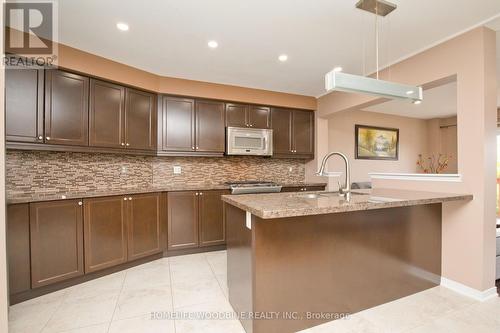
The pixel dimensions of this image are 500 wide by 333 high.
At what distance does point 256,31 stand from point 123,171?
244 cm

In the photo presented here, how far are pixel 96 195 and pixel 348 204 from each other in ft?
8.02

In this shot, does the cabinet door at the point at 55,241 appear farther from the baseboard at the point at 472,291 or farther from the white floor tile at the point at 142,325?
the baseboard at the point at 472,291

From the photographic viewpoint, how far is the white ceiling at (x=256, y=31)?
73.9 inches

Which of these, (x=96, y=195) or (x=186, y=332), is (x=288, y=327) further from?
(x=96, y=195)

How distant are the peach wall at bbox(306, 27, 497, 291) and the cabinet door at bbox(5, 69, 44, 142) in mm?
3993

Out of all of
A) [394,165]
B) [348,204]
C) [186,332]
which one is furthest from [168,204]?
[394,165]

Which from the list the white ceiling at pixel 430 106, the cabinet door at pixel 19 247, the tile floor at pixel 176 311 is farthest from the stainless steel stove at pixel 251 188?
the white ceiling at pixel 430 106

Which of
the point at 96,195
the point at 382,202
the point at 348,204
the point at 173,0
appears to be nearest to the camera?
the point at 348,204

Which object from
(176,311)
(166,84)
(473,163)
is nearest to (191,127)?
(166,84)

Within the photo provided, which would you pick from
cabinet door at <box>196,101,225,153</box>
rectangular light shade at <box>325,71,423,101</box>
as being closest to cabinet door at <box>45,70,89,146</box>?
cabinet door at <box>196,101,225,153</box>

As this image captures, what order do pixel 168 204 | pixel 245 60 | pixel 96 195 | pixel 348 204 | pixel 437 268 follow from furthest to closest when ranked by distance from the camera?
pixel 168 204 < pixel 245 60 < pixel 96 195 < pixel 437 268 < pixel 348 204

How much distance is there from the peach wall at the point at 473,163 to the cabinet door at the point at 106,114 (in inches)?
140

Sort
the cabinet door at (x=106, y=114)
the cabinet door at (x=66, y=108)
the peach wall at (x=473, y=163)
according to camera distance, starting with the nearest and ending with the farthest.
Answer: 1. the peach wall at (x=473, y=163)
2. the cabinet door at (x=66, y=108)
3. the cabinet door at (x=106, y=114)

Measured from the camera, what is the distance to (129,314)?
186 centimetres
